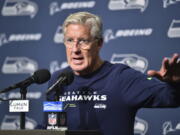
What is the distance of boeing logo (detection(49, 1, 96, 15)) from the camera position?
4273 millimetres

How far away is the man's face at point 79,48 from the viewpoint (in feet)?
9.07

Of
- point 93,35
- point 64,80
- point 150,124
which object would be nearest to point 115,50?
point 150,124

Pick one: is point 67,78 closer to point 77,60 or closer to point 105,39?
point 77,60

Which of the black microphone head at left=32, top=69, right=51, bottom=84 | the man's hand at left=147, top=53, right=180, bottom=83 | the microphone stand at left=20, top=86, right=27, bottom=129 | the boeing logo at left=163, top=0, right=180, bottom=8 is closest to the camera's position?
the man's hand at left=147, top=53, right=180, bottom=83

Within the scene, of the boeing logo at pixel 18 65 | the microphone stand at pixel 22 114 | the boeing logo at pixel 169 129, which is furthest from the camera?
the boeing logo at pixel 18 65

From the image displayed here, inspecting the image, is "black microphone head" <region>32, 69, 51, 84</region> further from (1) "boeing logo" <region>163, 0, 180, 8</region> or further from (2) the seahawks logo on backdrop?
(1) "boeing logo" <region>163, 0, 180, 8</region>

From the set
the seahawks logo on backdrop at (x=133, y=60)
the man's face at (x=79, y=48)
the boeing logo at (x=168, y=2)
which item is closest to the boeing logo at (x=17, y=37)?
the seahawks logo on backdrop at (x=133, y=60)

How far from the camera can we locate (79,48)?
9.14 feet

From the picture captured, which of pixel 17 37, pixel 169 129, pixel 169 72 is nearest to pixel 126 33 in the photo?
pixel 169 129

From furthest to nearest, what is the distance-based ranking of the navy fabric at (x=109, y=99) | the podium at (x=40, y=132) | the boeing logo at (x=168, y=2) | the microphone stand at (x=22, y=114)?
1. the boeing logo at (x=168, y=2)
2. the navy fabric at (x=109, y=99)
3. the microphone stand at (x=22, y=114)
4. the podium at (x=40, y=132)

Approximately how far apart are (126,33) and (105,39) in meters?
0.21

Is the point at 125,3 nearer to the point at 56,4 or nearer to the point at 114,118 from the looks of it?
the point at 56,4

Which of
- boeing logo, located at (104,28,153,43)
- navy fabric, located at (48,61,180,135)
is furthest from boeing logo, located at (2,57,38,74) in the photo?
navy fabric, located at (48,61,180,135)

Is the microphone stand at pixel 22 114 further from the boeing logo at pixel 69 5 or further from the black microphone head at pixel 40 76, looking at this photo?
the boeing logo at pixel 69 5
